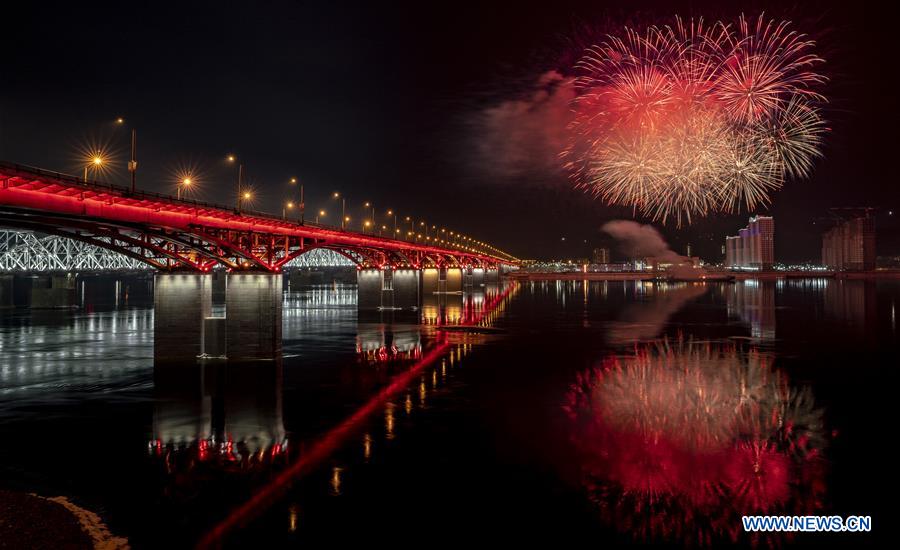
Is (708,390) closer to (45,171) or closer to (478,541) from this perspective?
(478,541)

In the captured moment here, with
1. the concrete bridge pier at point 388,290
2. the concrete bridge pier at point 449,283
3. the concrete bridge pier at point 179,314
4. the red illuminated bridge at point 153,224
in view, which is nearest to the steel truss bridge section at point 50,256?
the concrete bridge pier at point 449,283

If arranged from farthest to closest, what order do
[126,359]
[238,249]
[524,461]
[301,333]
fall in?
[301,333], [126,359], [238,249], [524,461]

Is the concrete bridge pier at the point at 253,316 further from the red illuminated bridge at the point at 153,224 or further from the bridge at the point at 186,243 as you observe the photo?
the red illuminated bridge at the point at 153,224

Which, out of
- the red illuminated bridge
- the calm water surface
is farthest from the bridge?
the calm water surface

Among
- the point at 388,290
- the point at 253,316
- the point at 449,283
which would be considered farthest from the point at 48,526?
the point at 449,283

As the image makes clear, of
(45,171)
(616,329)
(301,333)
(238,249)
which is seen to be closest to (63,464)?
(45,171)

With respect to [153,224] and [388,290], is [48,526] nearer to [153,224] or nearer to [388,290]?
[153,224]
